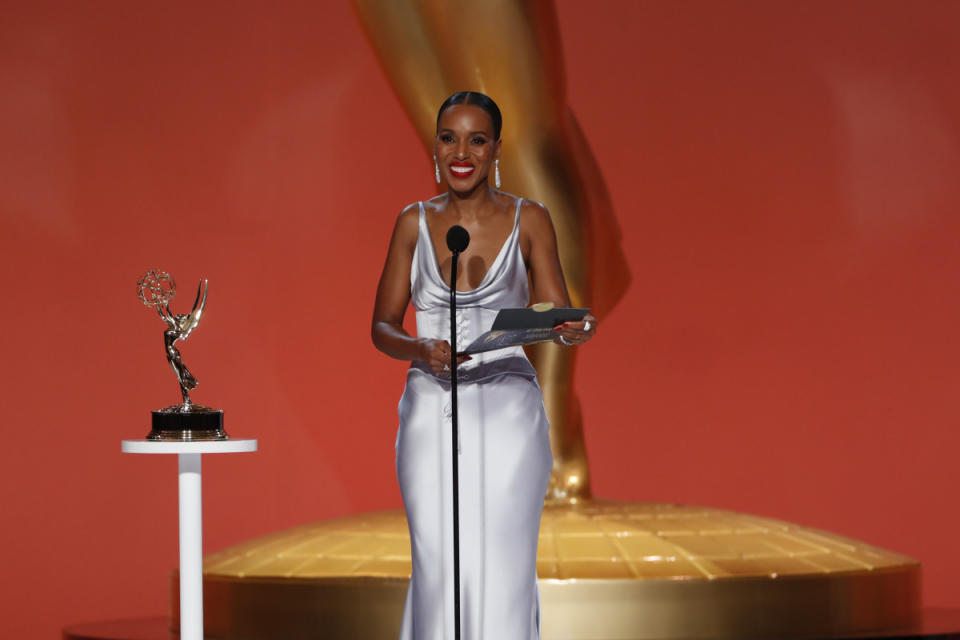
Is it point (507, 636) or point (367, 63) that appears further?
point (367, 63)

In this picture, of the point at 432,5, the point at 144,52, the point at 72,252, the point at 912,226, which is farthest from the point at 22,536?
the point at 912,226

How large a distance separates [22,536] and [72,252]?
1.13 meters

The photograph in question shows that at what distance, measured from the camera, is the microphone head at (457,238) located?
2221mm

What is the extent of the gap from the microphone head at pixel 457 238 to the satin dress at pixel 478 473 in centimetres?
27

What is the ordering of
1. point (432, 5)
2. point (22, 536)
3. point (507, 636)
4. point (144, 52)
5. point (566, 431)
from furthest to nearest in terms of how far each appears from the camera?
point (144, 52), point (22, 536), point (566, 431), point (432, 5), point (507, 636)

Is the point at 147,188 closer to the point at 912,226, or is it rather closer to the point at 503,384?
the point at 912,226

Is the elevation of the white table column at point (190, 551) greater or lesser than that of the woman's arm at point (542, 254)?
lesser

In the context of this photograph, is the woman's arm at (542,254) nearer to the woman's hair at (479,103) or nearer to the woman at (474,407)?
the woman at (474,407)

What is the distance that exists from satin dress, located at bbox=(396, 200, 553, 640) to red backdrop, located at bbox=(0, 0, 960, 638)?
3249mm

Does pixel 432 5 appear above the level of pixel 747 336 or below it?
above

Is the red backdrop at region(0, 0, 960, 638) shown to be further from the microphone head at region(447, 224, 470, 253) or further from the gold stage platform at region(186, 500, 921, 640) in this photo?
the microphone head at region(447, 224, 470, 253)

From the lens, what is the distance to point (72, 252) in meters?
5.56

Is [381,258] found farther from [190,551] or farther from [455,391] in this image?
[455,391]

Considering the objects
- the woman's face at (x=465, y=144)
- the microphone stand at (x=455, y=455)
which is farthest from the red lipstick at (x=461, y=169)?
the microphone stand at (x=455, y=455)
